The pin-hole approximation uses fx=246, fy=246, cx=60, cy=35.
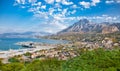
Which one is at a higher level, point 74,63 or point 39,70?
point 74,63

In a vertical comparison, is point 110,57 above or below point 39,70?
above

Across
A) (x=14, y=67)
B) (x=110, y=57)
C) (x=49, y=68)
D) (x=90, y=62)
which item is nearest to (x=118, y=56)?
(x=110, y=57)

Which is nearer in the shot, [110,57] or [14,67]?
[110,57]

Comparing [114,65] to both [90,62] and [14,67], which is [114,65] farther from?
[14,67]

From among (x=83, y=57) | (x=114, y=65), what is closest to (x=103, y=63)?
(x=114, y=65)

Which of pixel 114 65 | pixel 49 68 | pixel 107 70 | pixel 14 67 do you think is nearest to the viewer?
pixel 107 70

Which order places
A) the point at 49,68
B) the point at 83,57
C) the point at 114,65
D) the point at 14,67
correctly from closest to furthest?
the point at 114,65 → the point at 83,57 → the point at 49,68 → the point at 14,67

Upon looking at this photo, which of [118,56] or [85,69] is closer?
[85,69]

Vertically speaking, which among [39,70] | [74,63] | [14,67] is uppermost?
[74,63]

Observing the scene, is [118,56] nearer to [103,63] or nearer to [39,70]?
[103,63]
